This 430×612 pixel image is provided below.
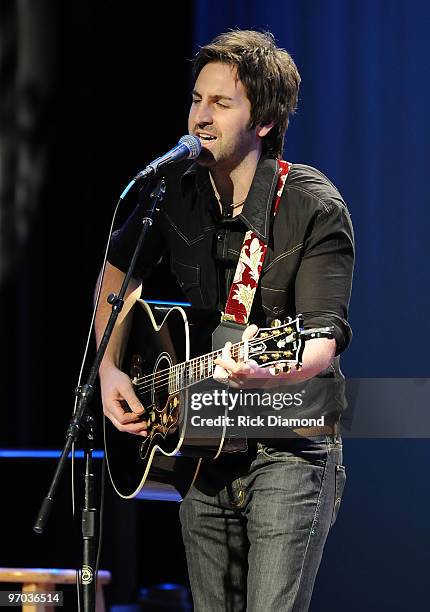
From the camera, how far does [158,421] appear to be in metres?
2.97

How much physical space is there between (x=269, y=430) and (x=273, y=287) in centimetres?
40

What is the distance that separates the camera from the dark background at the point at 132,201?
4449mm

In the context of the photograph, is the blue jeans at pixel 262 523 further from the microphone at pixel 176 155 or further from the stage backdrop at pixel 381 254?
the stage backdrop at pixel 381 254

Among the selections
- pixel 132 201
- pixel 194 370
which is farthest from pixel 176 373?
pixel 132 201

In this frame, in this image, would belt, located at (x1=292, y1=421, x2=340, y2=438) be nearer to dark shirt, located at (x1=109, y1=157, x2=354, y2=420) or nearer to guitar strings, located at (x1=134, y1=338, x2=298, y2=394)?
dark shirt, located at (x1=109, y1=157, x2=354, y2=420)

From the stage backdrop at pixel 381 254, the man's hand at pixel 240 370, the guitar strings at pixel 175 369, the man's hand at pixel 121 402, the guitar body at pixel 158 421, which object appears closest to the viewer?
the man's hand at pixel 240 370

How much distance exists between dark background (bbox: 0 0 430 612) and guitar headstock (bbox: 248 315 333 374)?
2053 millimetres

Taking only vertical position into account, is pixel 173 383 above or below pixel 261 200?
below

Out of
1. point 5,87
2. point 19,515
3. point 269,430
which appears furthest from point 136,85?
point 269,430

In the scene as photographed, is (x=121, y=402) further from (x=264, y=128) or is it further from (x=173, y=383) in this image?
(x=264, y=128)

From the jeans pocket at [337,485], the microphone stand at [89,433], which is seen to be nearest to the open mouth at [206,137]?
the microphone stand at [89,433]

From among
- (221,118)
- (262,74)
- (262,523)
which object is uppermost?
(262,74)

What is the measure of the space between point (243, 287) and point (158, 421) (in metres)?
0.49

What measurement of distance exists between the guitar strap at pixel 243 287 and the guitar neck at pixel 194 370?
0.06 metres
